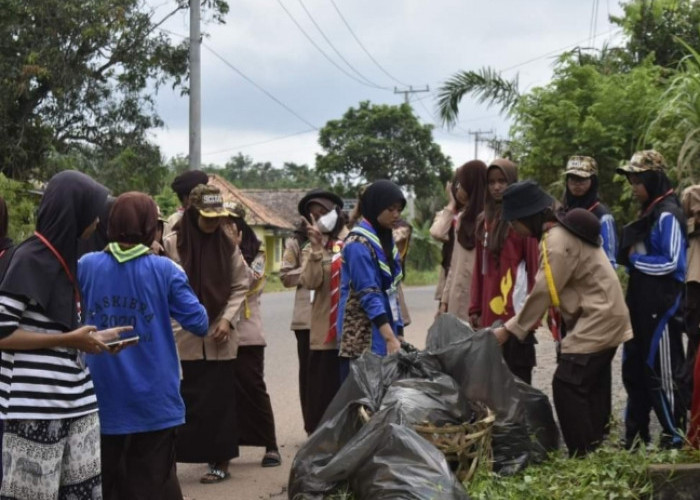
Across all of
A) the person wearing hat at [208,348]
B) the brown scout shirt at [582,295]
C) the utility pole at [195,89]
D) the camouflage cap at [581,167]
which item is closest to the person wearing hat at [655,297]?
the camouflage cap at [581,167]

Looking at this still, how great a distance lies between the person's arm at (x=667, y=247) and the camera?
21.1ft

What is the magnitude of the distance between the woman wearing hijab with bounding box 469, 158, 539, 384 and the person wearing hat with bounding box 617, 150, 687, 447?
0.68 m

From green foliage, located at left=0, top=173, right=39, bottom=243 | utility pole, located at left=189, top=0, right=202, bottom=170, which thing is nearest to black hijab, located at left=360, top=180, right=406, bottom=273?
green foliage, located at left=0, top=173, right=39, bottom=243

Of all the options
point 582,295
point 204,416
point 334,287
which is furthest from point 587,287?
point 204,416

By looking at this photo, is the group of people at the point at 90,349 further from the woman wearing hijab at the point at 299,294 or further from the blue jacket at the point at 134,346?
the woman wearing hijab at the point at 299,294

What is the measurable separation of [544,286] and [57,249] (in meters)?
2.72

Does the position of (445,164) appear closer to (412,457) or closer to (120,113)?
(120,113)

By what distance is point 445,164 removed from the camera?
5147 centimetres

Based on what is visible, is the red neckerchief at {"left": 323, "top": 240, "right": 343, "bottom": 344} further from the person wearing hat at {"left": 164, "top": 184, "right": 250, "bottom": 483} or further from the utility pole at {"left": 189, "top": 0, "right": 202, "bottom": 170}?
the utility pole at {"left": 189, "top": 0, "right": 202, "bottom": 170}

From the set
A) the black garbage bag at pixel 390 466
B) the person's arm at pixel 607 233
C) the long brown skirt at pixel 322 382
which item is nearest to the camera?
the black garbage bag at pixel 390 466

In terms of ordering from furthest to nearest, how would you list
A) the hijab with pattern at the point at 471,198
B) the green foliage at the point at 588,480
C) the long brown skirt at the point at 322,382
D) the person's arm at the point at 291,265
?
the person's arm at the point at 291,265, the long brown skirt at the point at 322,382, the hijab with pattern at the point at 471,198, the green foliage at the point at 588,480

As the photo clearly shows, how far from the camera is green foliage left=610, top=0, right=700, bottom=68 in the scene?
66.5 ft

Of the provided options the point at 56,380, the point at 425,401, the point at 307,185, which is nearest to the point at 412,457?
the point at 425,401

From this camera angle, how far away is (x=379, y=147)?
1914 inches
